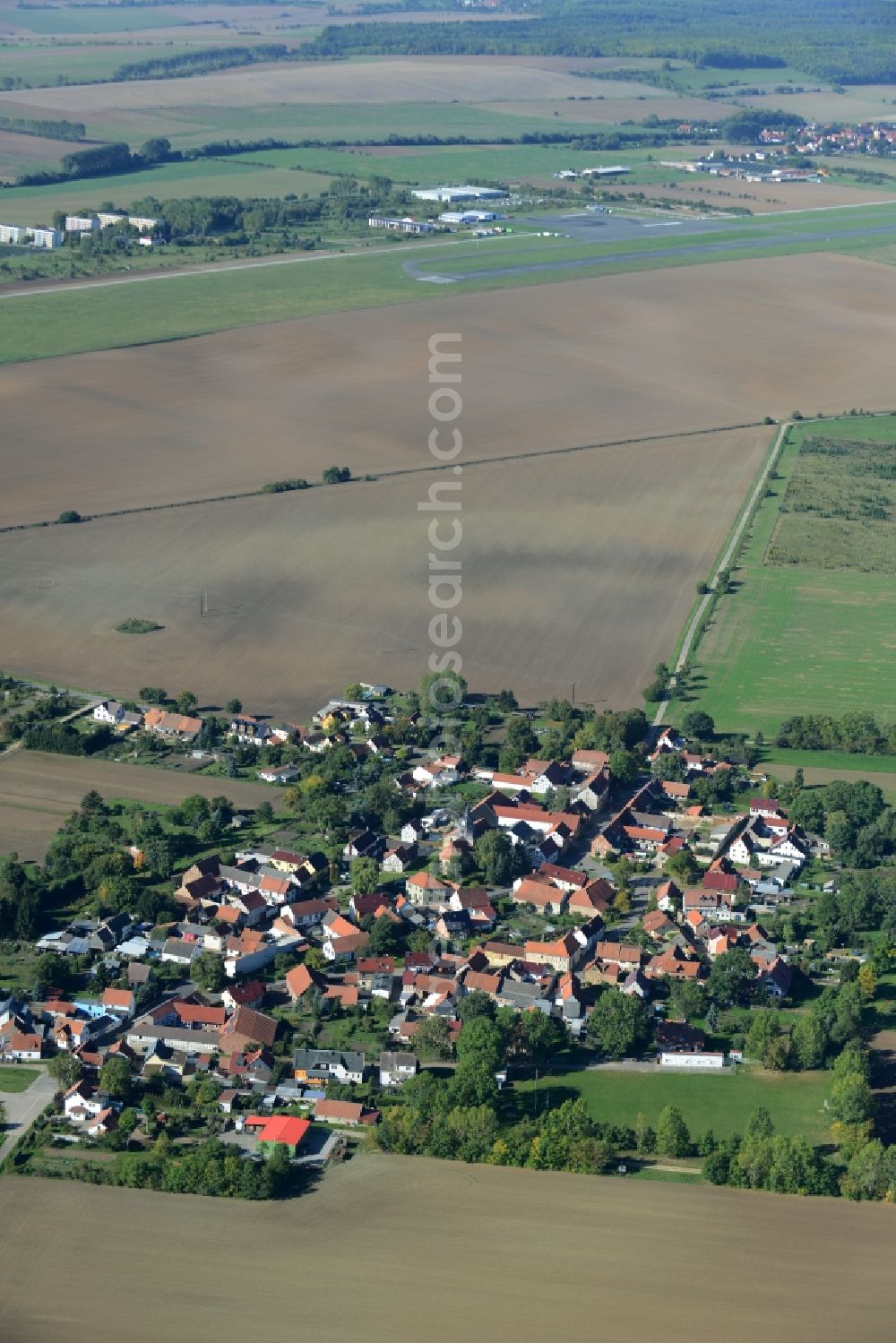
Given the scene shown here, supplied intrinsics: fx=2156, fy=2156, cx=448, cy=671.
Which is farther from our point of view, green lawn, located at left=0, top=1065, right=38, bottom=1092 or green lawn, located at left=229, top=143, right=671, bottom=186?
green lawn, located at left=229, top=143, right=671, bottom=186

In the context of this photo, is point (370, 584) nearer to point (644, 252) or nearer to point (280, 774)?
point (280, 774)

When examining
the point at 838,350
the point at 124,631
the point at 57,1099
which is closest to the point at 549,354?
the point at 838,350

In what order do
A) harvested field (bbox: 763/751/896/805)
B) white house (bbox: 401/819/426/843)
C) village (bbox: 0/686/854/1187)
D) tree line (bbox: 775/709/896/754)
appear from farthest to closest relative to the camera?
1. tree line (bbox: 775/709/896/754)
2. harvested field (bbox: 763/751/896/805)
3. white house (bbox: 401/819/426/843)
4. village (bbox: 0/686/854/1187)

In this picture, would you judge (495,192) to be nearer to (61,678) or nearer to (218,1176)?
(61,678)

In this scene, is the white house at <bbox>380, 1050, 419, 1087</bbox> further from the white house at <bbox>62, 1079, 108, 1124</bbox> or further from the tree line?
the tree line

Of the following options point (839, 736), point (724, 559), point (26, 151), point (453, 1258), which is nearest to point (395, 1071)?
point (453, 1258)

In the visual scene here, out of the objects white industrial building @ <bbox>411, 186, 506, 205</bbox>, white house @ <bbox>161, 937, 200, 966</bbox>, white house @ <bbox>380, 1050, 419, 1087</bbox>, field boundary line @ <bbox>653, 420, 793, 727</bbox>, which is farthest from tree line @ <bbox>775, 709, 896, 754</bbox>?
white industrial building @ <bbox>411, 186, 506, 205</bbox>
